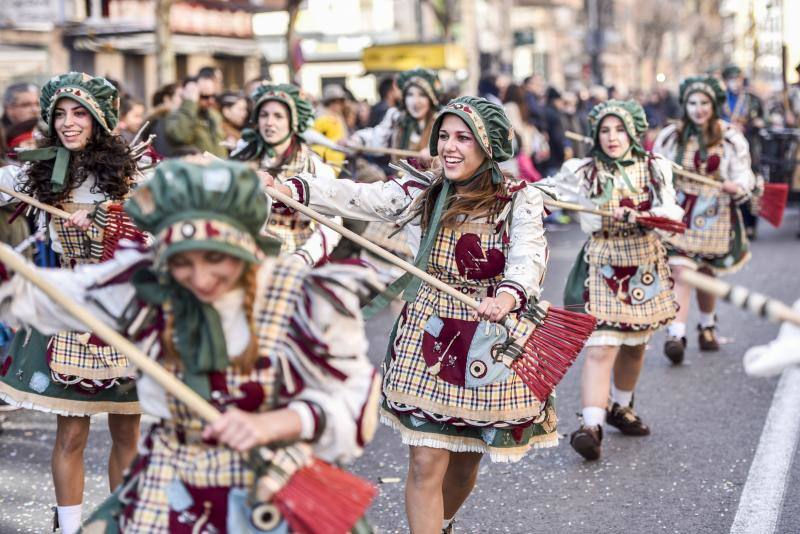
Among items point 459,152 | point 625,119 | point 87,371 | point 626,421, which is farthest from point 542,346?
point 625,119

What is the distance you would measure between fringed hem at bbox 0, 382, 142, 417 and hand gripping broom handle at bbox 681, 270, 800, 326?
279cm

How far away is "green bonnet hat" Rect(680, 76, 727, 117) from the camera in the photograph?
945 centimetres

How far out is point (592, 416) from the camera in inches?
268

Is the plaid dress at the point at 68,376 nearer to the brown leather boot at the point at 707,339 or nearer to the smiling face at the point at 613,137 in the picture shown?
the smiling face at the point at 613,137

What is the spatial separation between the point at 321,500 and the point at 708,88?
6.95 meters

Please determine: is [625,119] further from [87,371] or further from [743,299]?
[743,299]

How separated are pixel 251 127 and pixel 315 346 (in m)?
4.52

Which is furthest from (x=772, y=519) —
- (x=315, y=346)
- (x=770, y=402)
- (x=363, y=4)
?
(x=363, y=4)

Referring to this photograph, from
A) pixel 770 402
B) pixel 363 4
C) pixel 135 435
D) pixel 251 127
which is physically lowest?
pixel 770 402

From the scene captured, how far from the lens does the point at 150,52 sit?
26.6 meters

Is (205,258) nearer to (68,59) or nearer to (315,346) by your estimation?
(315,346)

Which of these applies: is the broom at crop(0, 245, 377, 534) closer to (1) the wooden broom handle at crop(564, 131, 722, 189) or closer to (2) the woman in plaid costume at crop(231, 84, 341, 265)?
(2) the woman in plaid costume at crop(231, 84, 341, 265)

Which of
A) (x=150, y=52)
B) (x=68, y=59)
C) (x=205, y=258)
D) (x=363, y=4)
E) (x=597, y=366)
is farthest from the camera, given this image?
(x=363, y=4)

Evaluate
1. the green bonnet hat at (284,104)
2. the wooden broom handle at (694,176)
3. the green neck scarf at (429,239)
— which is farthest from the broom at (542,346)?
the wooden broom handle at (694,176)
